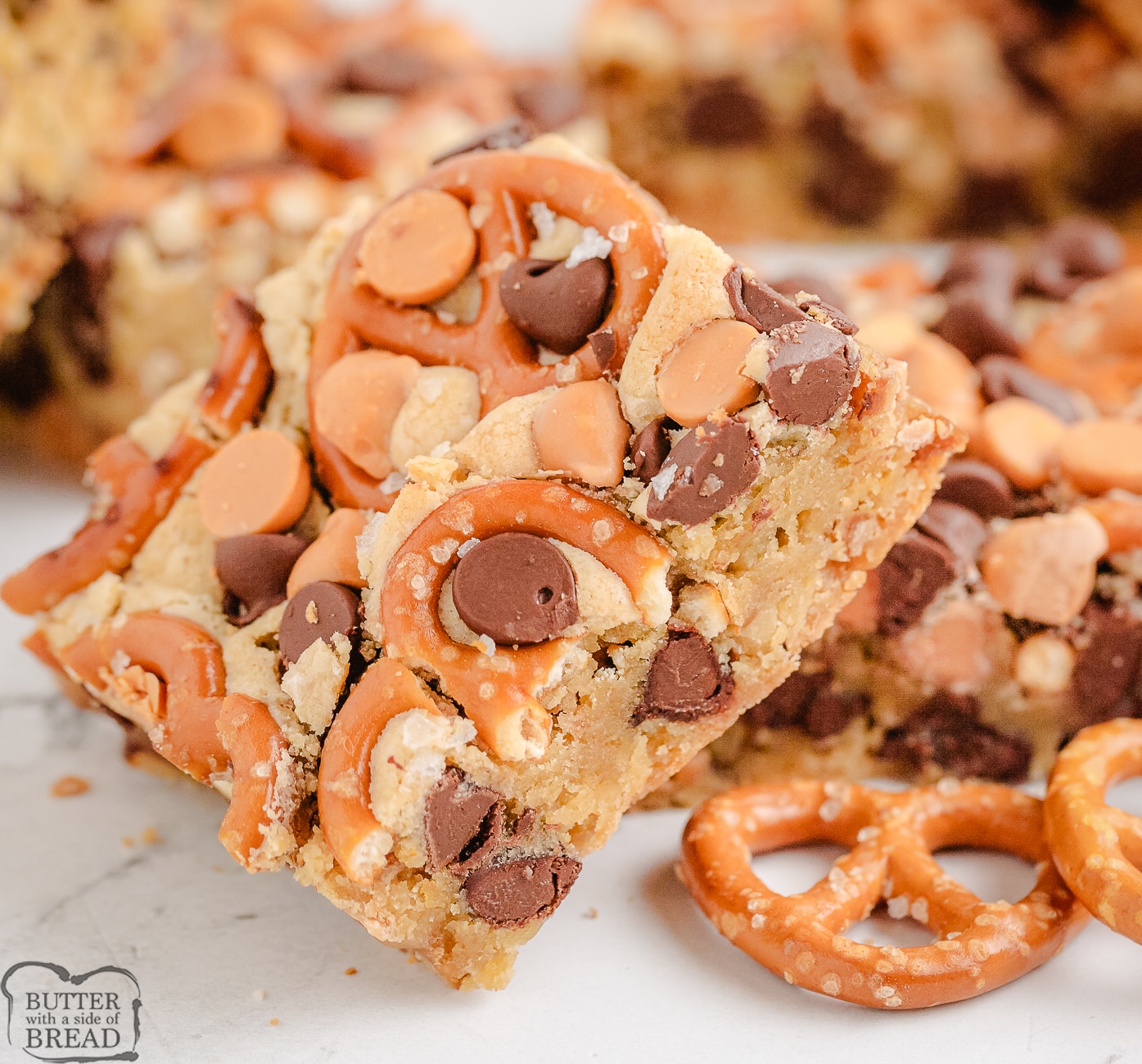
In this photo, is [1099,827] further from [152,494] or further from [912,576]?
[152,494]

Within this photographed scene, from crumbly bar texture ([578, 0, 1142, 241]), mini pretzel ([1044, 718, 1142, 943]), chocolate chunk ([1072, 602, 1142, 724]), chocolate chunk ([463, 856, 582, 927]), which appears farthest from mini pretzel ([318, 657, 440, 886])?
crumbly bar texture ([578, 0, 1142, 241])

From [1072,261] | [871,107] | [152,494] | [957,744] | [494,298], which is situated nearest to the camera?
[494,298]

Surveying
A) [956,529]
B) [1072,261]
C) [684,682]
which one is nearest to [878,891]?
[684,682]

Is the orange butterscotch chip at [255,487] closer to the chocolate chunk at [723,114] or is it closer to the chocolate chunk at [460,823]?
the chocolate chunk at [460,823]

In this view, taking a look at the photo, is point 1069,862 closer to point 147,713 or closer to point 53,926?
point 147,713

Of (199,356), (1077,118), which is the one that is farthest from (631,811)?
(1077,118)

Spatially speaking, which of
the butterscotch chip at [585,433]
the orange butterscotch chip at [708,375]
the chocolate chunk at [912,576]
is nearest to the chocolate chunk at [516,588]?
the butterscotch chip at [585,433]

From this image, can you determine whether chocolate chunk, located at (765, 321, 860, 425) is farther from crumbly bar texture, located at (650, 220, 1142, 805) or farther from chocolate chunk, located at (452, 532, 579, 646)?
crumbly bar texture, located at (650, 220, 1142, 805)
